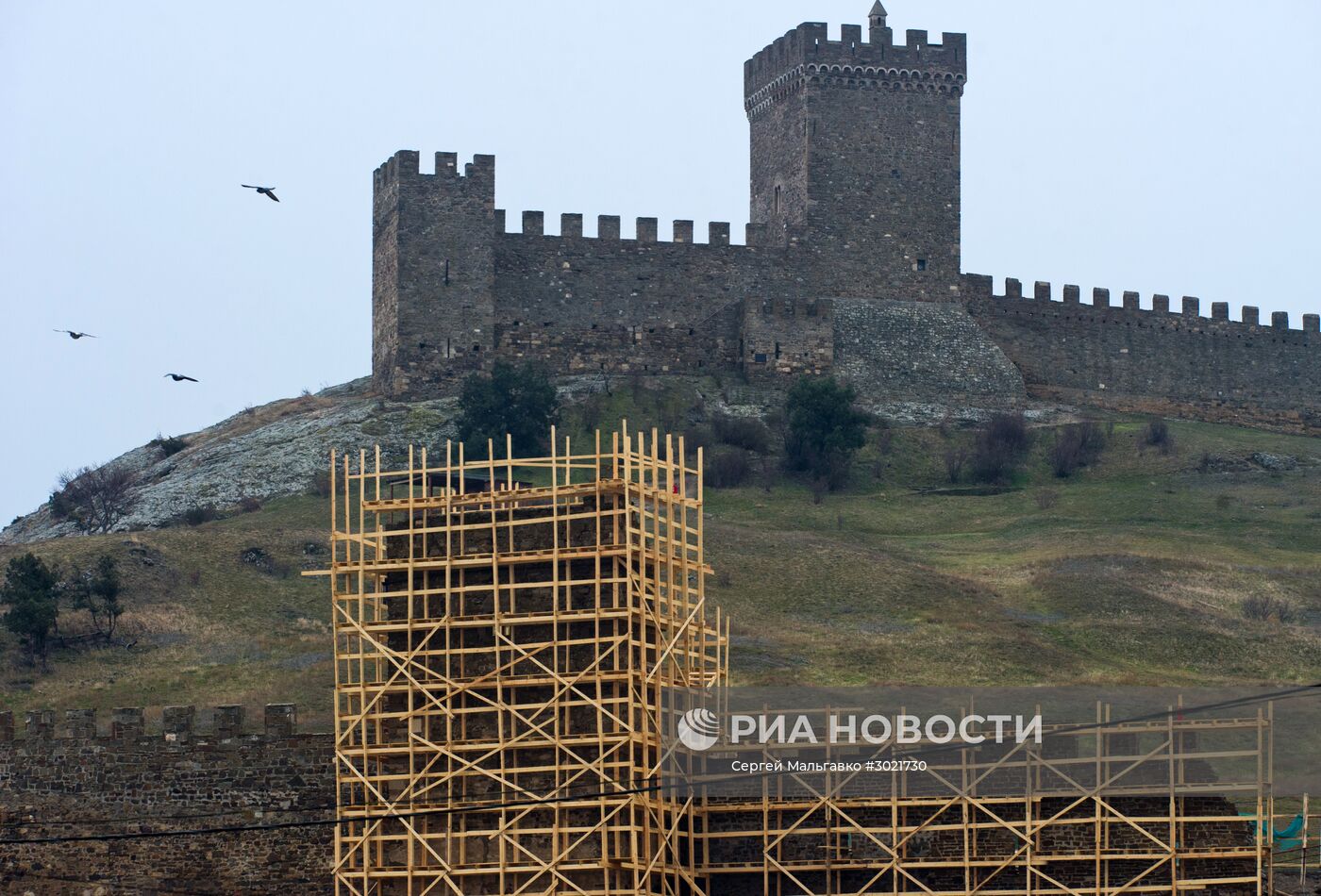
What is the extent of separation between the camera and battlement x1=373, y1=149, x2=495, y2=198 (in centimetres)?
6894

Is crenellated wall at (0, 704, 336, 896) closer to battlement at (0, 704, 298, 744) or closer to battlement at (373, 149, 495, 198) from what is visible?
battlement at (0, 704, 298, 744)

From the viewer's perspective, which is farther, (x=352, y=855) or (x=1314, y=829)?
(x=1314, y=829)

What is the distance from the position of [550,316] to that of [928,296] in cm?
1134

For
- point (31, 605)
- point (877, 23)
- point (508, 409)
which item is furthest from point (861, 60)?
point (31, 605)

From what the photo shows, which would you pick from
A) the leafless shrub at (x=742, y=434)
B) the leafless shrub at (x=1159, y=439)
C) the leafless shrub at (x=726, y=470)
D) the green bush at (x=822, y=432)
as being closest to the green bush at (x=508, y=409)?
the leafless shrub at (x=726, y=470)

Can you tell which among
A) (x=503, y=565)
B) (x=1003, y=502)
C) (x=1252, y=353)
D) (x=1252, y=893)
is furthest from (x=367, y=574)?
(x=1252, y=353)

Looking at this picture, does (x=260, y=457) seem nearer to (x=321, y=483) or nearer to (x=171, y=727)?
(x=321, y=483)

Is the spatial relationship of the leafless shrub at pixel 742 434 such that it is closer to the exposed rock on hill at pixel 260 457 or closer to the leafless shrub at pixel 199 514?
the exposed rock on hill at pixel 260 457

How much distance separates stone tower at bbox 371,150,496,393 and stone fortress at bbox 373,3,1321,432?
0.19ft

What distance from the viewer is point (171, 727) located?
3578 cm

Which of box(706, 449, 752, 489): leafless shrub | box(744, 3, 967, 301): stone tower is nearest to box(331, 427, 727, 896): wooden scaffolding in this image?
box(706, 449, 752, 489): leafless shrub

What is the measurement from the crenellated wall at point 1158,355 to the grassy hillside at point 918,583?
4267 mm

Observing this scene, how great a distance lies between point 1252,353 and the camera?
252ft

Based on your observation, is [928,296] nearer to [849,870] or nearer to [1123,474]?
[1123,474]
